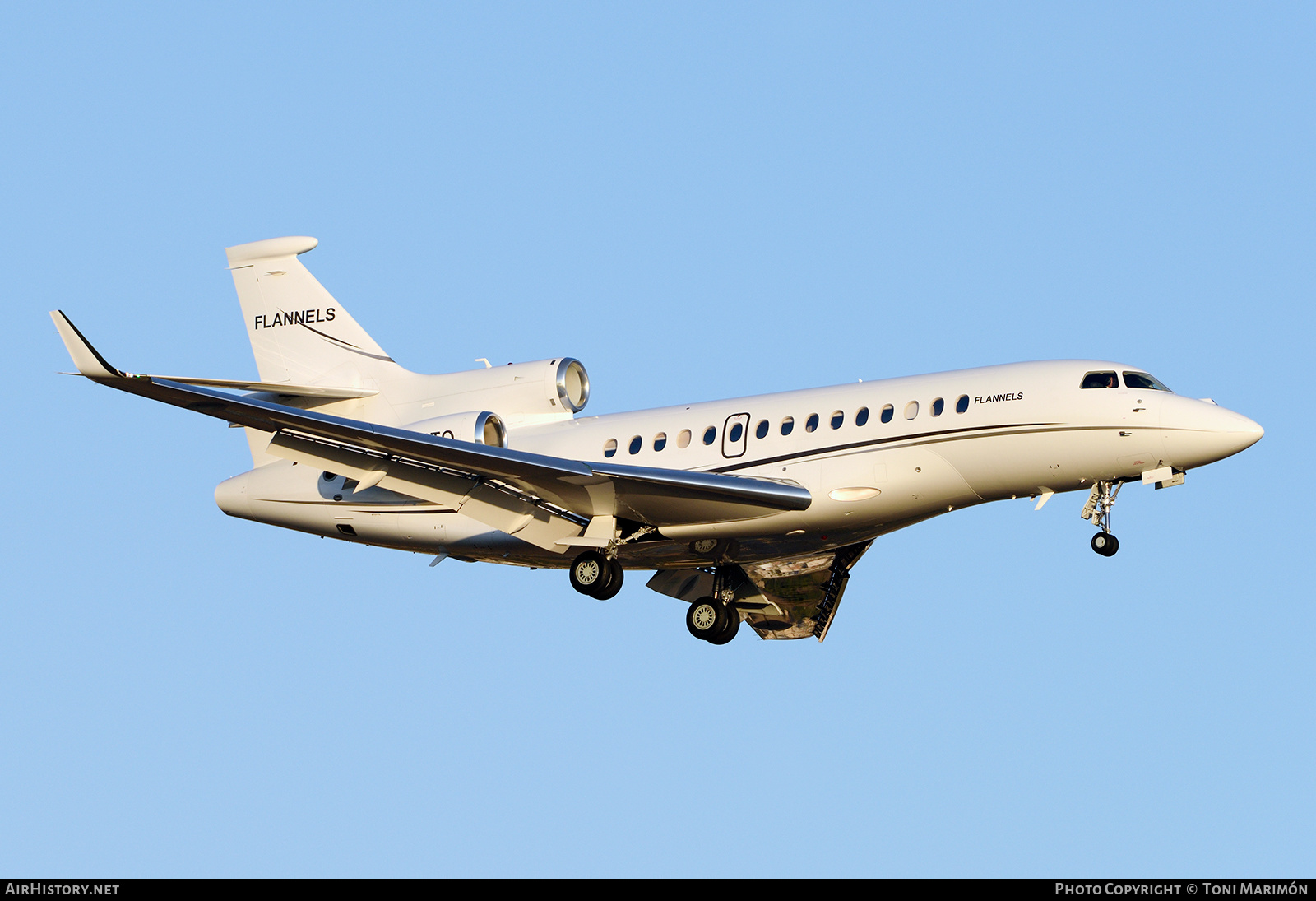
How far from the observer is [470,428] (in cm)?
2434

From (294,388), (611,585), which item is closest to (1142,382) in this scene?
(611,585)

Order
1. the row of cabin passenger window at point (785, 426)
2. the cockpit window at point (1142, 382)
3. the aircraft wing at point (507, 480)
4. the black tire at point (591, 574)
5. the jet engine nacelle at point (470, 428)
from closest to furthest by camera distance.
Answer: the aircraft wing at point (507, 480) → the cockpit window at point (1142, 382) → the row of cabin passenger window at point (785, 426) → the black tire at point (591, 574) → the jet engine nacelle at point (470, 428)

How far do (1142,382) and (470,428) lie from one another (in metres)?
9.52

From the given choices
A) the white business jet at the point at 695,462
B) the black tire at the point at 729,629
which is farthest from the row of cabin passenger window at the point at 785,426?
the black tire at the point at 729,629

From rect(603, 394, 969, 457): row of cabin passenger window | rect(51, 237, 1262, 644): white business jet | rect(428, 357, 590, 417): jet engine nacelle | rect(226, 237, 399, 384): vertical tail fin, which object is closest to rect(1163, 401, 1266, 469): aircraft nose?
rect(51, 237, 1262, 644): white business jet

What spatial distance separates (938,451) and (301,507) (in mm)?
9941

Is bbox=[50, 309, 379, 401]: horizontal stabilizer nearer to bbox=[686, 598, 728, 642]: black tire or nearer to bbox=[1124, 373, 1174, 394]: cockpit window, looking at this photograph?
bbox=[686, 598, 728, 642]: black tire

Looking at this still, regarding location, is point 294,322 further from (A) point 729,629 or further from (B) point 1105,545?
(B) point 1105,545

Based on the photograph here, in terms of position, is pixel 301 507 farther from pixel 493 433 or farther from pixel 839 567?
pixel 839 567

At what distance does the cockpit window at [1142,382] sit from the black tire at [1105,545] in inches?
80.1

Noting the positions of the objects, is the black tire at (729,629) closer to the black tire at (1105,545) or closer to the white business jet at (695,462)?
the white business jet at (695,462)

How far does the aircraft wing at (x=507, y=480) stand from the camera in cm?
2138
